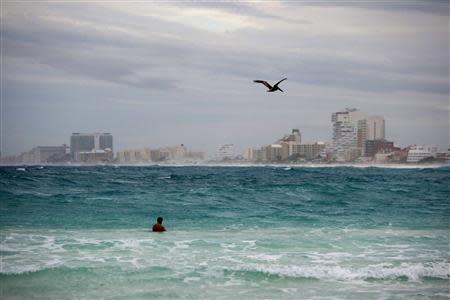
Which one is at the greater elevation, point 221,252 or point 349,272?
point 221,252

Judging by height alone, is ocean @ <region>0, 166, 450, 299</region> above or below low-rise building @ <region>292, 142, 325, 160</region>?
below

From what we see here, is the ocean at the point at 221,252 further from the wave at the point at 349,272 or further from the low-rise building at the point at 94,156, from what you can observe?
the low-rise building at the point at 94,156

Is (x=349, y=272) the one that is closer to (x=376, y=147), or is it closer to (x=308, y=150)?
(x=376, y=147)

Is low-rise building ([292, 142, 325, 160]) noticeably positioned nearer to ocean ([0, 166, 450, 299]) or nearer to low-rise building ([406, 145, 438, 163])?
low-rise building ([406, 145, 438, 163])

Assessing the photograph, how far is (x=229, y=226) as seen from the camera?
14062mm

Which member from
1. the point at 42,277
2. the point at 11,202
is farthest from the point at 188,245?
the point at 11,202

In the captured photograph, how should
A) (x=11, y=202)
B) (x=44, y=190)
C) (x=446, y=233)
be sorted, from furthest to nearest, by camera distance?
(x=44, y=190)
(x=11, y=202)
(x=446, y=233)

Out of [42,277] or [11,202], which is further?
[11,202]

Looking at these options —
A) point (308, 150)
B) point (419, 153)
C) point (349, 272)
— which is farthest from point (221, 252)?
point (308, 150)

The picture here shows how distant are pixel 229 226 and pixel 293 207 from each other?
5.30 m

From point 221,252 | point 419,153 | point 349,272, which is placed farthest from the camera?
point 419,153

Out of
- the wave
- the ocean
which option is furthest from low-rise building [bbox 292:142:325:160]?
the wave

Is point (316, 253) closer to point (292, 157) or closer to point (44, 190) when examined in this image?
point (44, 190)

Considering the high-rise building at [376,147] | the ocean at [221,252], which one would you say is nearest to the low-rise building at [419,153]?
the high-rise building at [376,147]
